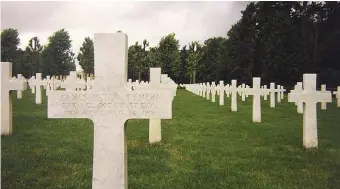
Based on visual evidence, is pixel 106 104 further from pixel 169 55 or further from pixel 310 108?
pixel 169 55

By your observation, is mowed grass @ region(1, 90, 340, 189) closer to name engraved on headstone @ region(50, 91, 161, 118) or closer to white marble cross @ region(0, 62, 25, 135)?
white marble cross @ region(0, 62, 25, 135)

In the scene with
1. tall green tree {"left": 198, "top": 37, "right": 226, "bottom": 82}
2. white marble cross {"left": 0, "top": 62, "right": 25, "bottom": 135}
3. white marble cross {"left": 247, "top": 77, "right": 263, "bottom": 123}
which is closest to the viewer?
white marble cross {"left": 0, "top": 62, "right": 25, "bottom": 135}

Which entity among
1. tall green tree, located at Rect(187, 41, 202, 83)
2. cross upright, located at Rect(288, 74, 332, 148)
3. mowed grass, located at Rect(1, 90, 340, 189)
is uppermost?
tall green tree, located at Rect(187, 41, 202, 83)

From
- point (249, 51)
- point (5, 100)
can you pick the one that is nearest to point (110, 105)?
point (5, 100)

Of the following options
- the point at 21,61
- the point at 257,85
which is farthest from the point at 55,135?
the point at 21,61

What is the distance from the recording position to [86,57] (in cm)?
8350

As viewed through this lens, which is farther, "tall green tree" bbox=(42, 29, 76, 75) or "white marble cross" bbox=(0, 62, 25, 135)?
"tall green tree" bbox=(42, 29, 76, 75)

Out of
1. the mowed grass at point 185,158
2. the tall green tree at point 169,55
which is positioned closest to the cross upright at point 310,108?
the mowed grass at point 185,158

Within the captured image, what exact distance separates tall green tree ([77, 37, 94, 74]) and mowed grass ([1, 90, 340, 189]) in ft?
233

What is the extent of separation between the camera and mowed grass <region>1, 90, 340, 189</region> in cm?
591

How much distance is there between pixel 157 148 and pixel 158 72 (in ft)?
6.31

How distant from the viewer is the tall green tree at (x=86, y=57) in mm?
81625

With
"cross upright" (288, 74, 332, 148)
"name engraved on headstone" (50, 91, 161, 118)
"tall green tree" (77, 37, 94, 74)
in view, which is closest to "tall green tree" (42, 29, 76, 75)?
"tall green tree" (77, 37, 94, 74)

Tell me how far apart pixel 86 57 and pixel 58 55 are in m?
7.09
